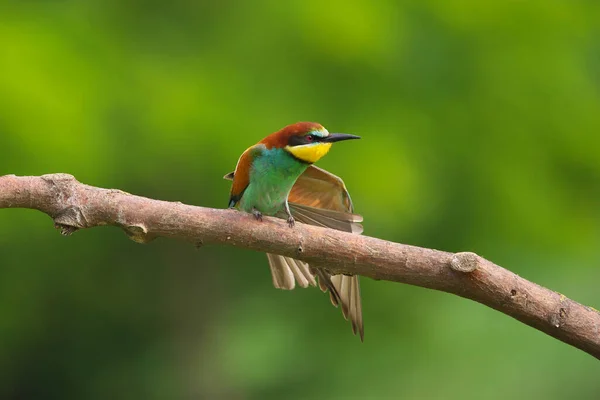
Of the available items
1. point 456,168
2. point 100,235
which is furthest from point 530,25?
point 100,235

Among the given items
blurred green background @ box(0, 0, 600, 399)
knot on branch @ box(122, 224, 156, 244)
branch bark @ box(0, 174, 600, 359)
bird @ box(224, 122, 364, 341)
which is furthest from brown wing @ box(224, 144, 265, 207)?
blurred green background @ box(0, 0, 600, 399)

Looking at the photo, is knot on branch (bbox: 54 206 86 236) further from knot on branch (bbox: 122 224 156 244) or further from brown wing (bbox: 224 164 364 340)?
brown wing (bbox: 224 164 364 340)

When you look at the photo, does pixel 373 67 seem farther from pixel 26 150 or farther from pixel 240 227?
pixel 240 227

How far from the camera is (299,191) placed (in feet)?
12.3

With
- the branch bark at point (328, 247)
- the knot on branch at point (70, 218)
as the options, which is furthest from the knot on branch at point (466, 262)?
the knot on branch at point (70, 218)

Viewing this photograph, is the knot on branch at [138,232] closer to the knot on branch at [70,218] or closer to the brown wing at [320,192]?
the knot on branch at [70,218]

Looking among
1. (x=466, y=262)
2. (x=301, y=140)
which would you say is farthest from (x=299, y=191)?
(x=466, y=262)

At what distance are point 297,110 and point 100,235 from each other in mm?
1489

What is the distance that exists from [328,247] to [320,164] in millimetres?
2231

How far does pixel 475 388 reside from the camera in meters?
5.25

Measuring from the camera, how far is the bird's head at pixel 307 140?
3.23 m

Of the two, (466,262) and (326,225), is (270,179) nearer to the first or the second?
(326,225)

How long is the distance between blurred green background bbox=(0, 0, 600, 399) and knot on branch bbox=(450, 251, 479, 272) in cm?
223

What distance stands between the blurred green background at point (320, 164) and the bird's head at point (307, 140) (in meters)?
1.68
